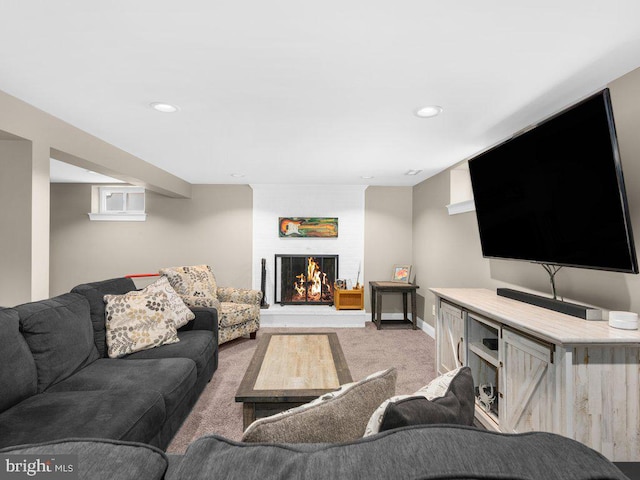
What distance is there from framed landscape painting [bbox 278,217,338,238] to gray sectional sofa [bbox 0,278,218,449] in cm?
310

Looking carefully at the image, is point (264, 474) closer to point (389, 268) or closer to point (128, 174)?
point (128, 174)

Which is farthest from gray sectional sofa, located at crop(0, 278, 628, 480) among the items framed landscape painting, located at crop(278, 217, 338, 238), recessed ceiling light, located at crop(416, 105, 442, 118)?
framed landscape painting, located at crop(278, 217, 338, 238)

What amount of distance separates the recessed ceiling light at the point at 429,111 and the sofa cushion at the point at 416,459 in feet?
7.29

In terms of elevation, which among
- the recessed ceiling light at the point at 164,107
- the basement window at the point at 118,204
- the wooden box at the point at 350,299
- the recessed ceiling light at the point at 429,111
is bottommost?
the wooden box at the point at 350,299

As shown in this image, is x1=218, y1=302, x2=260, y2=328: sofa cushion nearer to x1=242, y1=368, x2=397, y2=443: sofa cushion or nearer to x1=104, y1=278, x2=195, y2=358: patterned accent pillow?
x1=104, y1=278, x2=195, y2=358: patterned accent pillow

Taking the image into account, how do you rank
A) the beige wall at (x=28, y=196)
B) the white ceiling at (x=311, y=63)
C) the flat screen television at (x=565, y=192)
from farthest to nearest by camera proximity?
1. the beige wall at (x=28, y=196)
2. the flat screen television at (x=565, y=192)
3. the white ceiling at (x=311, y=63)

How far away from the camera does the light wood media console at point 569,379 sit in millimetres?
1606

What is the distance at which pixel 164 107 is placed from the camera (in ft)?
7.91

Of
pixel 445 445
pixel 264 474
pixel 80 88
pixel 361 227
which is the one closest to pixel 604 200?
pixel 445 445

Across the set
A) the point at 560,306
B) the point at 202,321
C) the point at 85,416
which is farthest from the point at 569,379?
the point at 202,321

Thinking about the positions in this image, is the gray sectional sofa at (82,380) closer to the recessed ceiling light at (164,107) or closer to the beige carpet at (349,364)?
the beige carpet at (349,364)

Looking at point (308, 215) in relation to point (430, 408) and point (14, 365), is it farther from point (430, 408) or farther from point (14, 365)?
point (430, 408)

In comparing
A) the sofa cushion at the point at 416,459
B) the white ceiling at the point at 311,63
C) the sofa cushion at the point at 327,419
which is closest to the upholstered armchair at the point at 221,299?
the white ceiling at the point at 311,63
